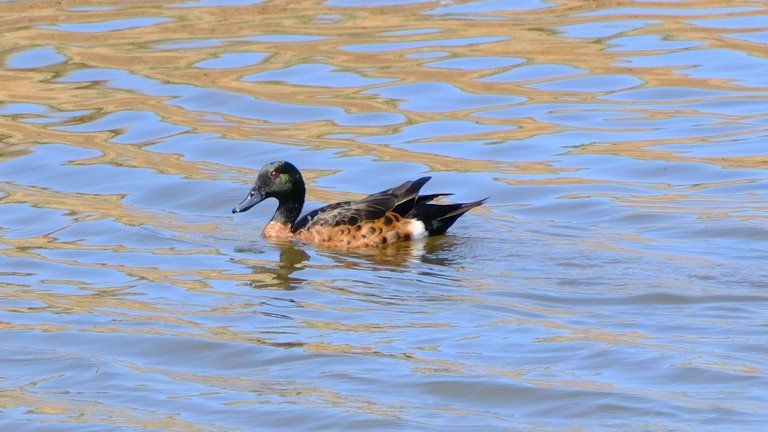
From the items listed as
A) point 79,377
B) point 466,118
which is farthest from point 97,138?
point 79,377

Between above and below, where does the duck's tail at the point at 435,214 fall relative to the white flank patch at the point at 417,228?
above

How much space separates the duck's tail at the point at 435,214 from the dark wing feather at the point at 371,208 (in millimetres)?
62

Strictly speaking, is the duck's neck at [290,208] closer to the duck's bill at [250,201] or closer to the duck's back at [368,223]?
the duck's bill at [250,201]

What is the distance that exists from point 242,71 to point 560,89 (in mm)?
3295

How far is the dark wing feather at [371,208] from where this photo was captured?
36.3ft

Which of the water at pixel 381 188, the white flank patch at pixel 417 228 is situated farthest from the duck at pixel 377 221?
the water at pixel 381 188

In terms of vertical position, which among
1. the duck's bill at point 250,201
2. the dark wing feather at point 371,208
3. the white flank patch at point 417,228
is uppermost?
the dark wing feather at point 371,208

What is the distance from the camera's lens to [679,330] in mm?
8031

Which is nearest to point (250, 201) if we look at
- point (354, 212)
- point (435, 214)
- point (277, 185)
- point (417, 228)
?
point (277, 185)

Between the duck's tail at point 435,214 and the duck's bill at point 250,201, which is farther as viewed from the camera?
the duck's bill at point 250,201

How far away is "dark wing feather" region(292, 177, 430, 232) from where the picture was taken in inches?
435

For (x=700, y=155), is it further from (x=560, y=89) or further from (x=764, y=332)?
(x=764, y=332)

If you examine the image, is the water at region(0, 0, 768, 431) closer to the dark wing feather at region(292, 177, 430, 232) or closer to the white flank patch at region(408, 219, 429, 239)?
the white flank patch at region(408, 219, 429, 239)

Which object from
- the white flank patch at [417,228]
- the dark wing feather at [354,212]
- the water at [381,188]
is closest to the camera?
the water at [381,188]
